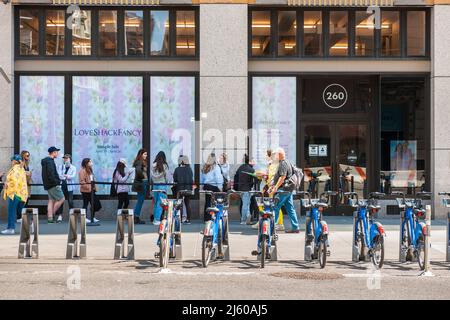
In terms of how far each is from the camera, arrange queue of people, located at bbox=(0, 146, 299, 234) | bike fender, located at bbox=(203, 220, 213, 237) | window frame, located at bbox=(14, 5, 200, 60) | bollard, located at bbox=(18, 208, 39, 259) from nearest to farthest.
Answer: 1. bike fender, located at bbox=(203, 220, 213, 237)
2. bollard, located at bbox=(18, 208, 39, 259)
3. queue of people, located at bbox=(0, 146, 299, 234)
4. window frame, located at bbox=(14, 5, 200, 60)

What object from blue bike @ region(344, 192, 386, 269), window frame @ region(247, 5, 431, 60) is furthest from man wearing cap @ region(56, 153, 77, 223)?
blue bike @ region(344, 192, 386, 269)

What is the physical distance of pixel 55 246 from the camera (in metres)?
14.7

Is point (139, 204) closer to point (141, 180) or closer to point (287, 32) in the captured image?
point (141, 180)

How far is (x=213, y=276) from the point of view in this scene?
11141mm

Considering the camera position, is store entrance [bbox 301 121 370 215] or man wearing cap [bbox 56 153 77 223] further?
store entrance [bbox 301 121 370 215]

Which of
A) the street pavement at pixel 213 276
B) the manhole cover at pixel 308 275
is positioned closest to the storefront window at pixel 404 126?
the street pavement at pixel 213 276

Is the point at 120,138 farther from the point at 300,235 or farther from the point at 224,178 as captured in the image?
the point at 300,235

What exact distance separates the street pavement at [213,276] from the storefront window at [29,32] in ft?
20.9

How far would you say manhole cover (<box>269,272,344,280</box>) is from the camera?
11078 mm

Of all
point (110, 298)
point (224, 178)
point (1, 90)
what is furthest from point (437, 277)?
point (1, 90)

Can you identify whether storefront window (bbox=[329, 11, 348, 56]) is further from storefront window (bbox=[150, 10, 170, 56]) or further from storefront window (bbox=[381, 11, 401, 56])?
storefront window (bbox=[150, 10, 170, 56])

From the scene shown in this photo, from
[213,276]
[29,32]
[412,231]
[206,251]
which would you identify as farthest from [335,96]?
[213,276]

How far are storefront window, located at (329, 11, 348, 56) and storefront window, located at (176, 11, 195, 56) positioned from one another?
3.59 meters

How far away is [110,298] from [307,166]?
11924 millimetres
